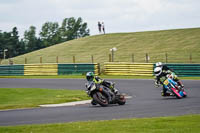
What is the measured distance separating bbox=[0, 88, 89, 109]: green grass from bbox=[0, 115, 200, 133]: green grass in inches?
274

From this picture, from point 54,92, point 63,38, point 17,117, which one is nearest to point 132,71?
point 54,92

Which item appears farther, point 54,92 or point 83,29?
point 83,29

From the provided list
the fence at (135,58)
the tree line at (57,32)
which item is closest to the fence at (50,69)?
the fence at (135,58)

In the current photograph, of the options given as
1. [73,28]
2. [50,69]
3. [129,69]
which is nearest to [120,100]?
[129,69]

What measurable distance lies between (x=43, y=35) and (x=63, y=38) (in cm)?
811

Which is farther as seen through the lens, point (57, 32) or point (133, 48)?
point (57, 32)

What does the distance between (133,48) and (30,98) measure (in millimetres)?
43402

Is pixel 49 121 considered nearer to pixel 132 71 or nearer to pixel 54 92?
pixel 54 92

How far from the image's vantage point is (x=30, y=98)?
22.6 m

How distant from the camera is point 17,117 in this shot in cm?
1518

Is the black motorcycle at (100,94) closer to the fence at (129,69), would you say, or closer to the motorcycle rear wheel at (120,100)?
the motorcycle rear wheel at (120,100)

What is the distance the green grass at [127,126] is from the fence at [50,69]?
27764mm

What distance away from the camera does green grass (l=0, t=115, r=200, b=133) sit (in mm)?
10970

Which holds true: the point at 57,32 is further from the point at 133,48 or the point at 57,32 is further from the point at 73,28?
the point at 133,48
